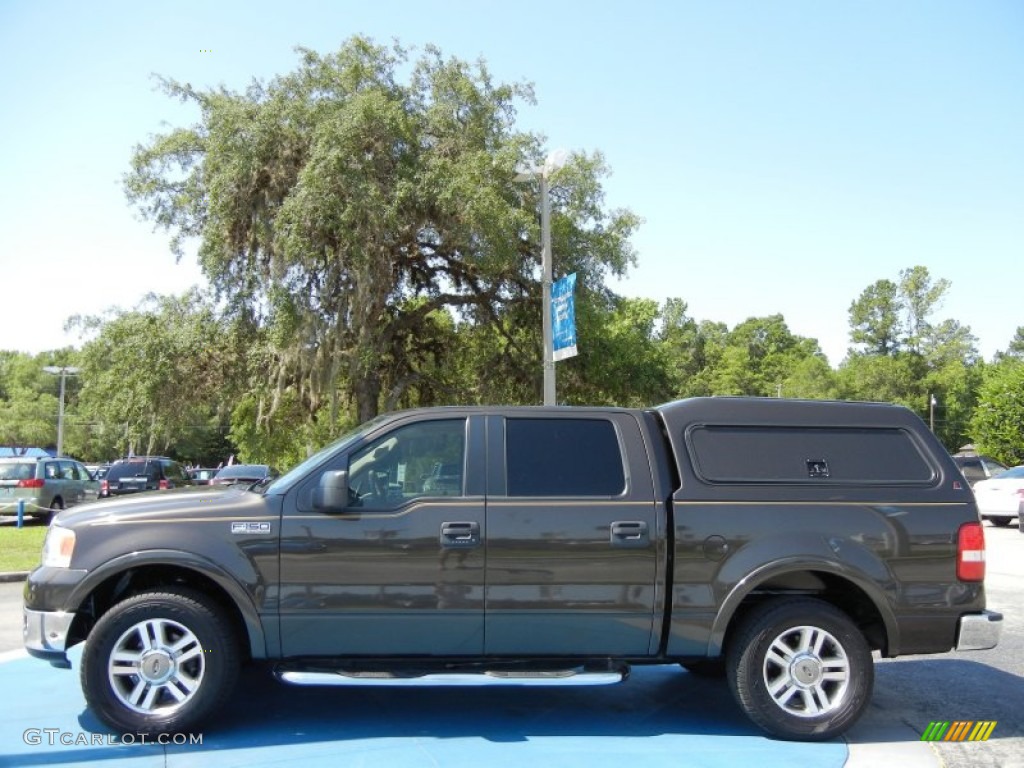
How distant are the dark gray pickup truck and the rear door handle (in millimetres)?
12

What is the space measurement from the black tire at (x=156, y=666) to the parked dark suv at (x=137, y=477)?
22.5m

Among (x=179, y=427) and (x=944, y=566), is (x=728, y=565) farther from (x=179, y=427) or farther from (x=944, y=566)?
(x=179, y=427)

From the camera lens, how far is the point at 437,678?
6406 mm

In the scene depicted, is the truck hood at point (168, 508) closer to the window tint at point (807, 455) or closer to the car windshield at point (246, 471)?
the window tint at point (807, 455)

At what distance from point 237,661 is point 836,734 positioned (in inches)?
137

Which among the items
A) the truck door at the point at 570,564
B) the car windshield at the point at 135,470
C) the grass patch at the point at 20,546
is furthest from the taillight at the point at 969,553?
the car windshield at the point at 135,470

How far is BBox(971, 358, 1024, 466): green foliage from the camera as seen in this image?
44.2 meters

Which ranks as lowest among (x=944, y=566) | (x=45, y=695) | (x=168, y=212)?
(x=45, y=695)

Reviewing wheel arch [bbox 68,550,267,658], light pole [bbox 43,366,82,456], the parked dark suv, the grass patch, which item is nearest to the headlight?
wheel arch [bbox 68,550,267,658]

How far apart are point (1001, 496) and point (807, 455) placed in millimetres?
18467

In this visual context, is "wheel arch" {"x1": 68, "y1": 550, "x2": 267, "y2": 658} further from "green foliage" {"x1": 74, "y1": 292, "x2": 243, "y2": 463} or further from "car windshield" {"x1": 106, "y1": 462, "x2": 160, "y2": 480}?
"car windshield" {"x1": 106, "y1": 462, "x2": 160, "y2": 480}

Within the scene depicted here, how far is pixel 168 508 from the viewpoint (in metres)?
5.14

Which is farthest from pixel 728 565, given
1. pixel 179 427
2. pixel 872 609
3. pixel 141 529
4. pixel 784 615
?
pixel 179 427

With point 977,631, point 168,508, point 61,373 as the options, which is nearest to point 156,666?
point 168,508
